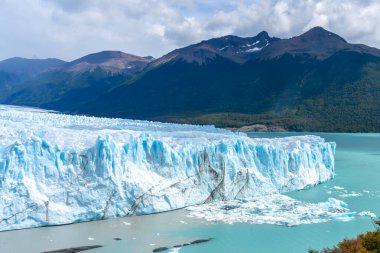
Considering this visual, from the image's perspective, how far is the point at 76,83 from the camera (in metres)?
139

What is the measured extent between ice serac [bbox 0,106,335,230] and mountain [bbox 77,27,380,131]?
49030mm

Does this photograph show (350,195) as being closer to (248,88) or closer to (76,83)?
(248,88)

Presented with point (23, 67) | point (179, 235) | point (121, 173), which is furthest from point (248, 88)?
point (23, 67)

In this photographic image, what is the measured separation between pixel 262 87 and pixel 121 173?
78332 mm

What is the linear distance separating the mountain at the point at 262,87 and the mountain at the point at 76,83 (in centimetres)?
1870

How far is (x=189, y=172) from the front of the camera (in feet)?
60.2

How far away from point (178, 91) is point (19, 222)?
86763 millimetres

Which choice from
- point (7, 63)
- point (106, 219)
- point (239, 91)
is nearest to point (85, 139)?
point (106, 219)

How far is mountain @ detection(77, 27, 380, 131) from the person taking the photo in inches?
2872

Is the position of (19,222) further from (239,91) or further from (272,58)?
(272,58)

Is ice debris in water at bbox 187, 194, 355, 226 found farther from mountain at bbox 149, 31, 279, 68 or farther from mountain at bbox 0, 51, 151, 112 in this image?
mountain at bbox 0, 51, 151, 112

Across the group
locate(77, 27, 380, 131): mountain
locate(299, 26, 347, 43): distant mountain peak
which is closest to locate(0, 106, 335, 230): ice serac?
locate(77, 27, 380, 131): mountain

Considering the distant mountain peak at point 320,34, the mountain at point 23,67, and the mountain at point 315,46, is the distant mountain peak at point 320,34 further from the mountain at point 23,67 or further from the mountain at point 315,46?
the mountain at point 23,67

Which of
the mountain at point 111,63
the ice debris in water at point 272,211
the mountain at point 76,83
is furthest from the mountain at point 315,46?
the ice debris in water at point 272,211
